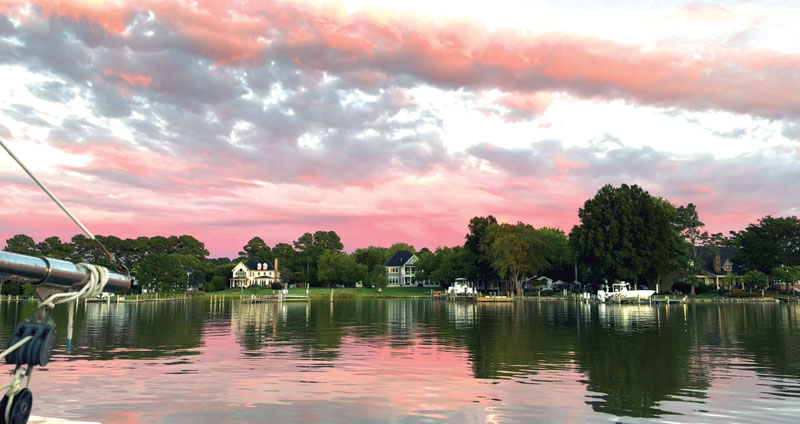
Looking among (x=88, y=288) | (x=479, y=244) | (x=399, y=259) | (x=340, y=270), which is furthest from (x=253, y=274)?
(x=88, y=288)

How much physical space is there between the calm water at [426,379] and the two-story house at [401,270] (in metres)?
144

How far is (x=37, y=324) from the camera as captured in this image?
7.68 m

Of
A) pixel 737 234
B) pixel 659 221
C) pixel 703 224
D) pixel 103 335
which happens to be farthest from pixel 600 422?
pixel 737 234

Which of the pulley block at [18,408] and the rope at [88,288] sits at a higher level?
A: the rope at [88,288]

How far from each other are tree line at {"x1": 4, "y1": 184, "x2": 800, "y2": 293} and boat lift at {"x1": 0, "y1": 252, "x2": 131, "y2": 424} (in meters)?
68.4

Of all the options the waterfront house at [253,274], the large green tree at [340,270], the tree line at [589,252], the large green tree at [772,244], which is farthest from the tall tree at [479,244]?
the waterfront house at [253,274]

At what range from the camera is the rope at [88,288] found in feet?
25.8

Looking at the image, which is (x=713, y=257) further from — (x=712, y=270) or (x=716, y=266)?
(x=712, y=270)

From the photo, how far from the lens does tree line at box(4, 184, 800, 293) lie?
328 ft

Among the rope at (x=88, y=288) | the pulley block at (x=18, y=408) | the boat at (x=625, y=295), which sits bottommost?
the boat at (x=625, y=295)

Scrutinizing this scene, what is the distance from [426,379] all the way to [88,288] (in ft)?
49.7

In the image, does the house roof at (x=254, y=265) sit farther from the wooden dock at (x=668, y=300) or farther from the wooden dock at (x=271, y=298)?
the wooden dock at (x=668, y=300)

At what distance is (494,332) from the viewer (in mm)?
41688

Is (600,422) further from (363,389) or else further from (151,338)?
(151,338)
